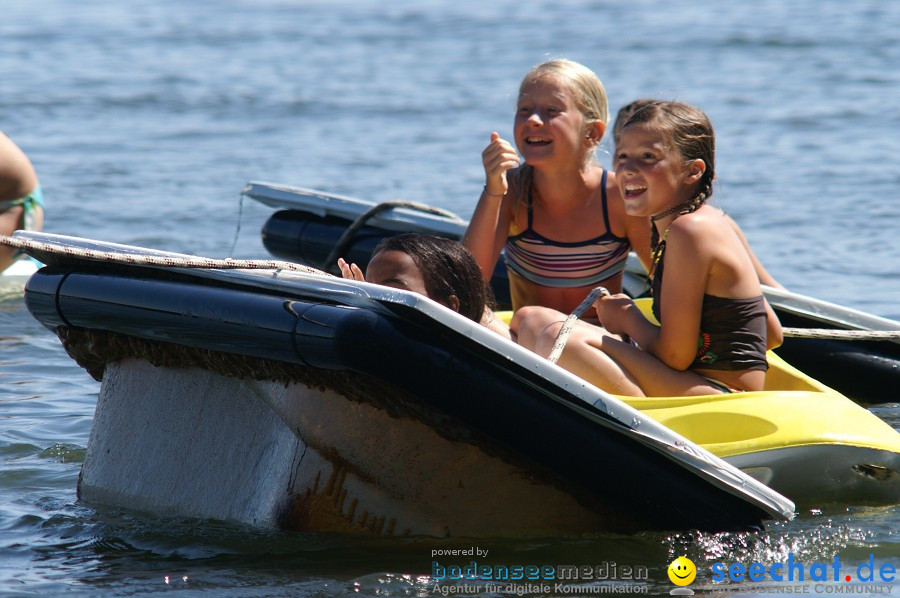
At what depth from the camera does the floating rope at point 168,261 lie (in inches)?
116

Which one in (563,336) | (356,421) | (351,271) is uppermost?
(351,271)

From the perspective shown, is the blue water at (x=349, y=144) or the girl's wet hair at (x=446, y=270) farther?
the girl's wet hair at (x=446, y=270)

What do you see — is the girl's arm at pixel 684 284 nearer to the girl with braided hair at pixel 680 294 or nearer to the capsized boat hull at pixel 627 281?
the girl with braided hair at pixel 680 294

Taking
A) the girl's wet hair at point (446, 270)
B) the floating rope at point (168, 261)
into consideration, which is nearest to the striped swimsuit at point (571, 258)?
the girl's wet hair at point (446, 270)

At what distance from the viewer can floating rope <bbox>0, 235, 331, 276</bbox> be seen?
294cm

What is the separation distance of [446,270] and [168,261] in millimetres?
700

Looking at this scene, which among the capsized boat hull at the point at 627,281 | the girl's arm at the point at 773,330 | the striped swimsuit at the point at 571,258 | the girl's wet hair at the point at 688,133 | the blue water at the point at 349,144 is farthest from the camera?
the capsized boat hull at the point at 627,281

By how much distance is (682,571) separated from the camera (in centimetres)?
293

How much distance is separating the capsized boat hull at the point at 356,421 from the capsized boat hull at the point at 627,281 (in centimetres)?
186

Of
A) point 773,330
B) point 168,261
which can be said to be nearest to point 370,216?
point 773,330

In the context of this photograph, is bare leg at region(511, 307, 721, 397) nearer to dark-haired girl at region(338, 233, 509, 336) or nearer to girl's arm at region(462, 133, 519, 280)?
dark-haired girl at region(338, 233, 509, 336)

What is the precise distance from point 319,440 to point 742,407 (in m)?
1.05

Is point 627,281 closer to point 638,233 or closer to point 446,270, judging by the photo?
point 638,233

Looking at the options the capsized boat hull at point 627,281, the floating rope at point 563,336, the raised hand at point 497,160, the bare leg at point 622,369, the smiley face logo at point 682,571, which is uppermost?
the raised hand at point 497,160
